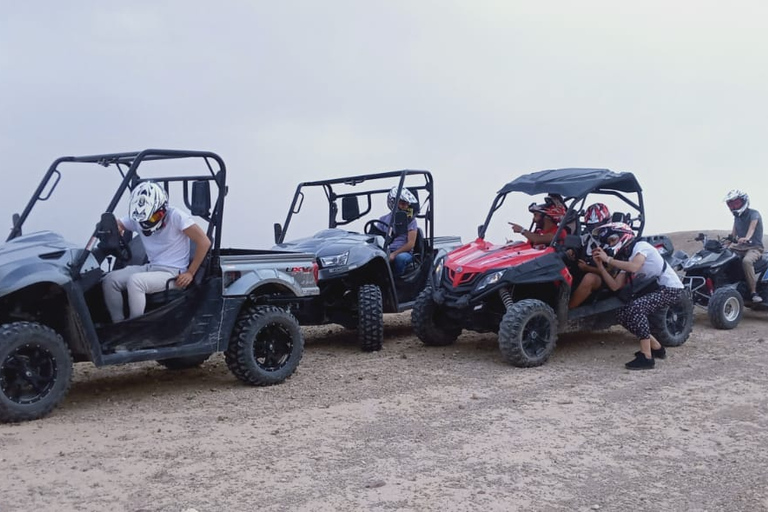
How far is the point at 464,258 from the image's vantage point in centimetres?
841

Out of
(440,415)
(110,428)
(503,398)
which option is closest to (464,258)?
(503,398)

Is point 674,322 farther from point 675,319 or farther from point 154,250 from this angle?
point 154,250

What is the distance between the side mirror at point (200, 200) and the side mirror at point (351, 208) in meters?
3.72

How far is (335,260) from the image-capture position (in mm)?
8727

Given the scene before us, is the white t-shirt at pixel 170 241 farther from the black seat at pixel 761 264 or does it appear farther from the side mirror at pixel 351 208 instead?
the black seat at pixel 761 264

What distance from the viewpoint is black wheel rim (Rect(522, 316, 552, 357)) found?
772 cm

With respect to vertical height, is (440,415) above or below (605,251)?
below

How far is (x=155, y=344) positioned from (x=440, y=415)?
2222 mm

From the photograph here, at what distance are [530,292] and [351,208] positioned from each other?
116 inches

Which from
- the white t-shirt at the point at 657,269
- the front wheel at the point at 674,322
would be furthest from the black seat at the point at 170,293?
the front wheel at the point at 674,322

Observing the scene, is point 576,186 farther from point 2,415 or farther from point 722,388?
point 2,415

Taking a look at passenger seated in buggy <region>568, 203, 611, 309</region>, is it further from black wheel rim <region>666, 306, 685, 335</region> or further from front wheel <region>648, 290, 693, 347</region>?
black wheel rim <region>666, 306, 685, 335</region>

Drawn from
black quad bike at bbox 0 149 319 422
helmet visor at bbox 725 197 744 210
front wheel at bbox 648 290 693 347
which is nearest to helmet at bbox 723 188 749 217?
helmet visor at bbox 725 197 744 210

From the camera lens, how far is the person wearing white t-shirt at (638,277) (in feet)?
25.4
